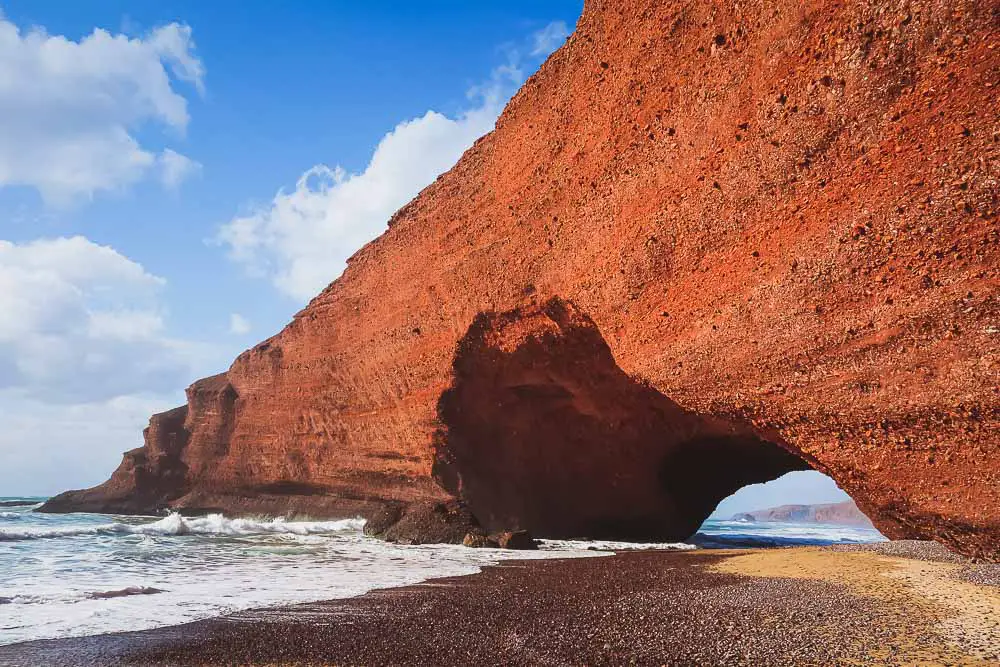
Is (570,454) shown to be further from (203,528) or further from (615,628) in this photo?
(615,628)

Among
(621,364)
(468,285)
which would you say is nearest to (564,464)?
(468,285)

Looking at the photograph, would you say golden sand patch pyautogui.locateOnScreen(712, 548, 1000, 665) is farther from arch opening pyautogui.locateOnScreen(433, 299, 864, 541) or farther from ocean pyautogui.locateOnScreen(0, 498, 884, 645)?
arch opening pyautogui.locateOnScreen(433, 299, 864, 541)

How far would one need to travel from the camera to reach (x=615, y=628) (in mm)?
4285

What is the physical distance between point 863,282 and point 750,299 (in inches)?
53.2

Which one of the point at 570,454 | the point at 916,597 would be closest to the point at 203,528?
the point at 570,454

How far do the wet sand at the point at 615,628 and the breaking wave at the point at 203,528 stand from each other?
38.2 feet

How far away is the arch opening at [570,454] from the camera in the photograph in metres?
13.9

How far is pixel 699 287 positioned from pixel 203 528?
16.2m

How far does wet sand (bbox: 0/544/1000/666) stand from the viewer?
363 centimetres

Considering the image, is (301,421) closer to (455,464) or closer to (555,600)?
(455,464)

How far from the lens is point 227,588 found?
6523 millimetres

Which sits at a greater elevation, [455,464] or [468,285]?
[468,285]

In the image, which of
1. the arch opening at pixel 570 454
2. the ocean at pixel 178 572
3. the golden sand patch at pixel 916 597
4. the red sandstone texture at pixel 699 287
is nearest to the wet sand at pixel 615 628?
the golden sand patch at pixel 916 597

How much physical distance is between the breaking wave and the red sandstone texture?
1010 millimetres
